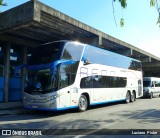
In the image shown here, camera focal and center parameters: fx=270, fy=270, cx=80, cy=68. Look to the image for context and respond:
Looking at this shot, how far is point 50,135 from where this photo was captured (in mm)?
8516

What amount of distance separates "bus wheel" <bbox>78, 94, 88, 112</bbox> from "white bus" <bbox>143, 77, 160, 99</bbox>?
51.4 ft

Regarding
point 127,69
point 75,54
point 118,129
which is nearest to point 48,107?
point 75,54

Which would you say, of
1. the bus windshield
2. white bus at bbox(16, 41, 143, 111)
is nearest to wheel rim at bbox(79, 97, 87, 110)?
white bus at bbox(16, 41, 143, 111)

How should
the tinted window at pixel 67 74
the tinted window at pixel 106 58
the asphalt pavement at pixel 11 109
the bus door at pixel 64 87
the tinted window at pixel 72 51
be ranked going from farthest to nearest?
the tinted window at pixel 106 58, the asphalt pavement at pixel 11 109, the tinted window at pixel 72 51, the tinted window at pixel 67 74, the bus door at pixel 64 87

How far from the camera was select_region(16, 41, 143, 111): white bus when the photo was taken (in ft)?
43.7

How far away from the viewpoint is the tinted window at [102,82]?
15773 millimetres

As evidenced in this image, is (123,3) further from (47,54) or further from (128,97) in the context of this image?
(128,97)

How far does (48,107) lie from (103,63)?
19.9ft

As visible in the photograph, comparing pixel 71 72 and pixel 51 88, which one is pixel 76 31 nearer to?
pixel 71 72

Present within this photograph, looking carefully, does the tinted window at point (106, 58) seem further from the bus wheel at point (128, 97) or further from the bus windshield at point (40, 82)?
the bus windshield at point (40, 82)

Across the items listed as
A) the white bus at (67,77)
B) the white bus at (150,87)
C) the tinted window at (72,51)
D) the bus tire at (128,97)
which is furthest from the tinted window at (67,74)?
the white bus at (150,87)

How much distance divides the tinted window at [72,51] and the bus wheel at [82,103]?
2.25m

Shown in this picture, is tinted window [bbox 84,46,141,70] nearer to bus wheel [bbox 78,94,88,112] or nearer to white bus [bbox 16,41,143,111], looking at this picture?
white bus [bbox 16,41,143,111]

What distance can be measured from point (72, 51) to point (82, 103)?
305 centimetres
